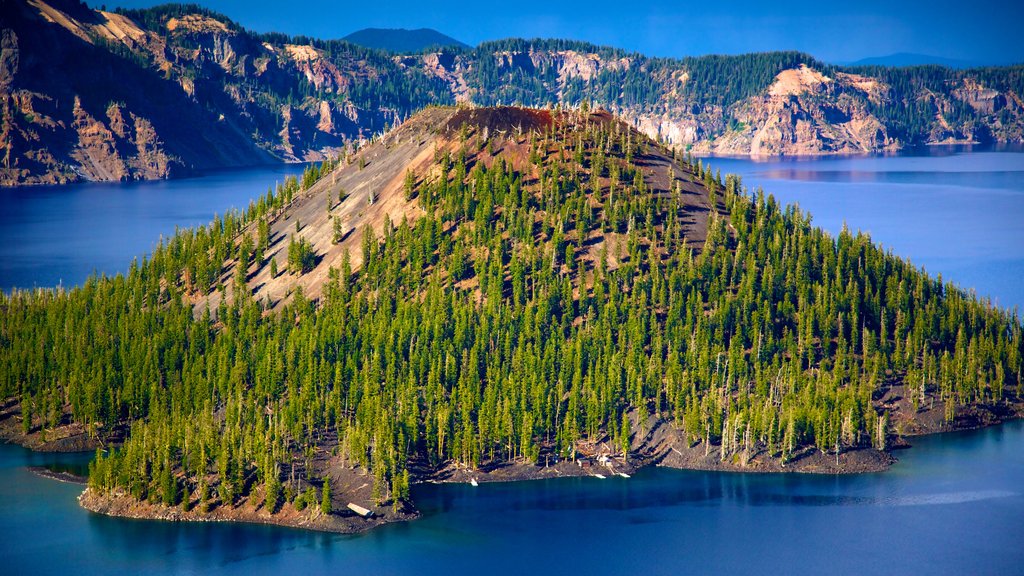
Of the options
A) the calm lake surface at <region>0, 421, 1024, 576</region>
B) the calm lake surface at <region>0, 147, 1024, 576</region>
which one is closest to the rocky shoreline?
the calm lake surface at <region>0, 421, 1024, 576</region>

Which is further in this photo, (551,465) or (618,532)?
(551,465)

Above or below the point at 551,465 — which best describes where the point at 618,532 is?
below

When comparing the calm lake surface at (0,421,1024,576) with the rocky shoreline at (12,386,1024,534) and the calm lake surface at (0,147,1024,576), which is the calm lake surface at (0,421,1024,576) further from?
the rocky shoreline at (12,386,1024,534)

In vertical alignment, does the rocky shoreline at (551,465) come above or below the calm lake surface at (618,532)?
above

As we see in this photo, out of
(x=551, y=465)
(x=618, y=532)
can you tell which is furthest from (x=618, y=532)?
(x=551, y=465)

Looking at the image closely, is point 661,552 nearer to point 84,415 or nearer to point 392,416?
point 392,416

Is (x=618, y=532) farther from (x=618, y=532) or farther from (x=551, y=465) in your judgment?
(x=551, y=465)

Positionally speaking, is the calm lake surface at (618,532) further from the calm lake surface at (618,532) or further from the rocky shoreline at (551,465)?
the rocky shoreline at (551,465)

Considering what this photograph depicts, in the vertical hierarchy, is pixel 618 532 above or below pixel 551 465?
below

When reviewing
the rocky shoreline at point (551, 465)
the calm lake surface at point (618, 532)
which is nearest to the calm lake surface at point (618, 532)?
the calm lake surface at point (618, 532)
